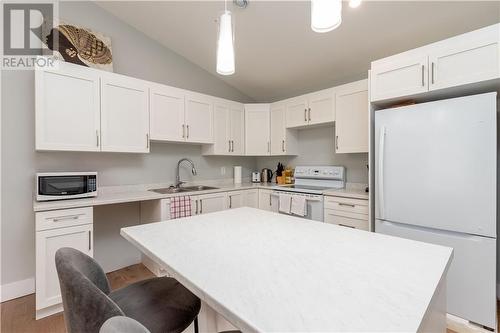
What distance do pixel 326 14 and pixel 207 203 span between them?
2.42m

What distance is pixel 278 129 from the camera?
367 centimetres

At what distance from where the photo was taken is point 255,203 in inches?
137

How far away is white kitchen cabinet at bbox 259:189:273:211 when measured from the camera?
3328mm

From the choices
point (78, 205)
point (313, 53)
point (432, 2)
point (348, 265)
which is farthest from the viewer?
point (313, 53)

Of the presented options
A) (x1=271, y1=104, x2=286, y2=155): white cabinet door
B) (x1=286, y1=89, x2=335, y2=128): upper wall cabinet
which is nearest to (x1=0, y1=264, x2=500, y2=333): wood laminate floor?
(x1=286, y1=89, x2=335, y2=128): upper wall cabinet

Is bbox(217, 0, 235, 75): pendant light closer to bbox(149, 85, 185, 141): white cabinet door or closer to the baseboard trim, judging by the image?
bbox(149, 85, 185, 141): white cabinet door

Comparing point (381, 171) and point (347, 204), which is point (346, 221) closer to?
point (347, 204)

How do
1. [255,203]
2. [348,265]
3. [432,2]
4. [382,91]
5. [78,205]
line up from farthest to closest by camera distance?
[255,203], [382,91], [78,205], [432,2], [348,265]

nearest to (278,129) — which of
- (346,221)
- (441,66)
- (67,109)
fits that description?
(346,221)

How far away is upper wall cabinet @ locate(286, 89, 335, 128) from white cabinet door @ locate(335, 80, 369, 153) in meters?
0.11

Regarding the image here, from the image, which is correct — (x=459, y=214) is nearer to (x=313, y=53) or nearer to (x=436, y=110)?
(x=436, y=110)

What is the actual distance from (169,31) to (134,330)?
3.25m

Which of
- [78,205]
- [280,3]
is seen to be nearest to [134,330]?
[78,205]

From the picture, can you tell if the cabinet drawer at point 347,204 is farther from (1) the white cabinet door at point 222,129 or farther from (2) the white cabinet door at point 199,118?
(2) the white cabinet door at point 199,118
